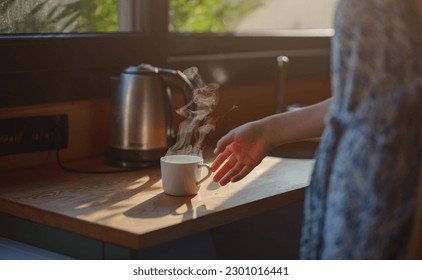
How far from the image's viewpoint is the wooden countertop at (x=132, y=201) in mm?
1279

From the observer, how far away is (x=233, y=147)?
152cm

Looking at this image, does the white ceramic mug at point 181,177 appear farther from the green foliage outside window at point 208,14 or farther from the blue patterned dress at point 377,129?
the green foliage outside window at point 208,14

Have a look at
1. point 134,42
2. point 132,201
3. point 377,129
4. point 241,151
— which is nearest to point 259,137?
point 241,151

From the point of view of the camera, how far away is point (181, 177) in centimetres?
147

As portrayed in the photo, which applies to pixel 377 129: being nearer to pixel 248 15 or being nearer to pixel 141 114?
pixel 141 114

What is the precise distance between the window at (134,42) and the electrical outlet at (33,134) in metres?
0.04

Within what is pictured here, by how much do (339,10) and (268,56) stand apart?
122 centimetres

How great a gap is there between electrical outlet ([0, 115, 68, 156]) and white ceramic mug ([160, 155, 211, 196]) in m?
0.35

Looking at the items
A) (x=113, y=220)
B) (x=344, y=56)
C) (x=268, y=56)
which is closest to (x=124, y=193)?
(x=113, y=220)

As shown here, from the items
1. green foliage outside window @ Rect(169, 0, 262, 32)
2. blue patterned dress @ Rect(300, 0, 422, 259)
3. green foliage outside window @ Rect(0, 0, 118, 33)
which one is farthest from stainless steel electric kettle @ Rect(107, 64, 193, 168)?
blue patterned dress @ Rect(300, 0, 422, 259)

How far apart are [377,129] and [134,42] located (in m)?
0.96
